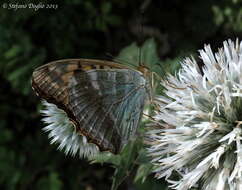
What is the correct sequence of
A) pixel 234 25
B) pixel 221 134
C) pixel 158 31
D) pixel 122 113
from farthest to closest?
1. pixel 158 31
2. pixel 234 25
3. pixel 122 113
4. pixel 221 134

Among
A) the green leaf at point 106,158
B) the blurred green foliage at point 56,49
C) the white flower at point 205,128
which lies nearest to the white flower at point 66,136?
the green leaf at point 106,158

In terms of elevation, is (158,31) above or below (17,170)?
above

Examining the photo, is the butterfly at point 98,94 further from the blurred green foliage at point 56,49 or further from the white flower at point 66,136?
the blurred green foliage at point 56,49

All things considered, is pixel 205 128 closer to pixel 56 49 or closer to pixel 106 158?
pixel 106 158

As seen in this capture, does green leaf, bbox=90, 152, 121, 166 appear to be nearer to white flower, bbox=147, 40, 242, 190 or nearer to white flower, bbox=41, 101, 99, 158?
white flower, bbox=41, 101, 99, 158

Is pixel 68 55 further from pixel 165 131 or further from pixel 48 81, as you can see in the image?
pixel 165 131

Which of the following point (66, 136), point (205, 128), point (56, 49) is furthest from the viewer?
point (56, 49)

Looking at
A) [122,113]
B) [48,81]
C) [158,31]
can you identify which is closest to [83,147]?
[122,113]

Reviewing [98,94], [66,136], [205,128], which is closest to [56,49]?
[66,136]
